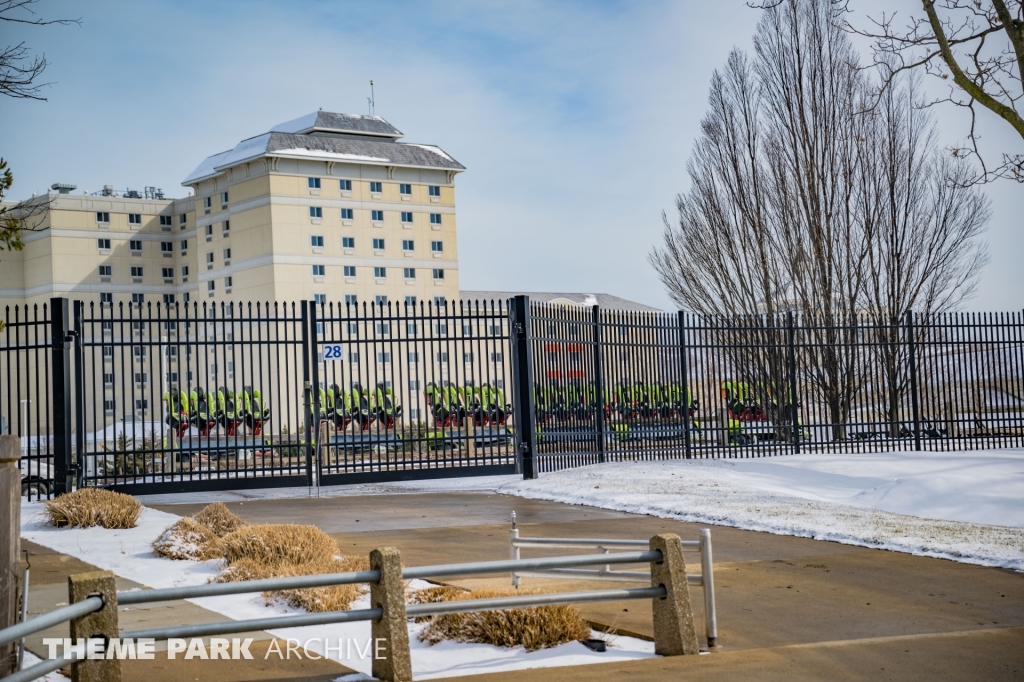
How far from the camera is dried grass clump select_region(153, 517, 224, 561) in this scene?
29.5ft

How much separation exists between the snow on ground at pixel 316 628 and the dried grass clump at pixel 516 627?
62 millimetres

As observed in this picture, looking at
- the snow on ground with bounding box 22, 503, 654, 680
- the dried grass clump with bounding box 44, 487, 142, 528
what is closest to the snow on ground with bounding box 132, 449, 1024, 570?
the dried grass clump with bounding box 44, 487, 142, 528

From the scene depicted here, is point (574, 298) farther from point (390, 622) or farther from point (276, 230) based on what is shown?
point (390, 622)

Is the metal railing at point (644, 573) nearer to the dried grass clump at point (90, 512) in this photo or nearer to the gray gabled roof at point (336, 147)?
the dried grass clump at point (90, 512)

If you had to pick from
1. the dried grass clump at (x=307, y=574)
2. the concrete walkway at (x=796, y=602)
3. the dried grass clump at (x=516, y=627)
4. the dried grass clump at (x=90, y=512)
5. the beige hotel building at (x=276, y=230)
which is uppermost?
the beige hotel building at (x=276, y=230)

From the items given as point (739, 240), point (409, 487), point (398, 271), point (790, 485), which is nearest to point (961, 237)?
point (739, 240)

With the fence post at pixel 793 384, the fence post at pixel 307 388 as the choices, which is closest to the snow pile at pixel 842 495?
the fence post at pixel 793 384

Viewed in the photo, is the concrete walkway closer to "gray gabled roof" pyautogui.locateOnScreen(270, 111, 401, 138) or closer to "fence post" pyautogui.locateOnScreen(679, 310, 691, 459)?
"fence post" pyautogui.locateOnScreen(679, 310, 691, 459)

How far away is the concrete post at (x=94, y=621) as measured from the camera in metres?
4.78

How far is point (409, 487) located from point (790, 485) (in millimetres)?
6271

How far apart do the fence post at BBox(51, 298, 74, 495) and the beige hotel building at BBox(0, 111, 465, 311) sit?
5192 centimetres

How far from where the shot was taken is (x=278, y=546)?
27.7ft

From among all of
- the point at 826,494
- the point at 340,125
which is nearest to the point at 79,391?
the point at 826,494

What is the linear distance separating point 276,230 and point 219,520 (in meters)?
58.4
